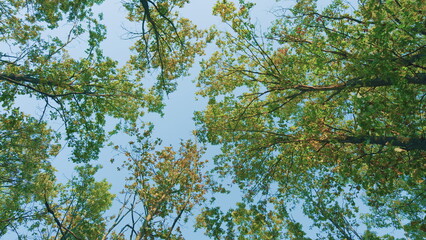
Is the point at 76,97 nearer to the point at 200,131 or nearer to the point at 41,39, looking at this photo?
the point at 41,39

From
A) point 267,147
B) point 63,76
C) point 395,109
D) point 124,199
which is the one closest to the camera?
point 395,109

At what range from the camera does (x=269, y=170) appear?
31.7 feet

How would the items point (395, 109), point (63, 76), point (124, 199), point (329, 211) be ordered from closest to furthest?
point (395, 109), point (63, 76), point (124, 199), point (329, 211)

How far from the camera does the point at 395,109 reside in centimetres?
543

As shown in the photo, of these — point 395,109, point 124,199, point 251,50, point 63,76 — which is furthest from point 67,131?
point 395,109

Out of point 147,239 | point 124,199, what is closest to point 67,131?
point 124,199

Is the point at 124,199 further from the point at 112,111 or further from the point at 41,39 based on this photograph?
the point at 41,39

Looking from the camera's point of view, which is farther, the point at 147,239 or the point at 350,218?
the point at 350,218

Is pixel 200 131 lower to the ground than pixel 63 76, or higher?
higher

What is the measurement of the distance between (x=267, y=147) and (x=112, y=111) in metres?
6.64

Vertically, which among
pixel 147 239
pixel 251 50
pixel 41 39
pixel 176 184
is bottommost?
pixel 147 239

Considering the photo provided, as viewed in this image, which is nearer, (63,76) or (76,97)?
(63,76)

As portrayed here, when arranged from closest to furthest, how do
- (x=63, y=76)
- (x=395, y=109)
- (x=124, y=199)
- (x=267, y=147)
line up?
(x=395, y=109) → (x=63, y=76) → (x=124, y=199) → (x=267, y=147)

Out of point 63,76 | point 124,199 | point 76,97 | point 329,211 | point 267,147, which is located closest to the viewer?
point 63,76
